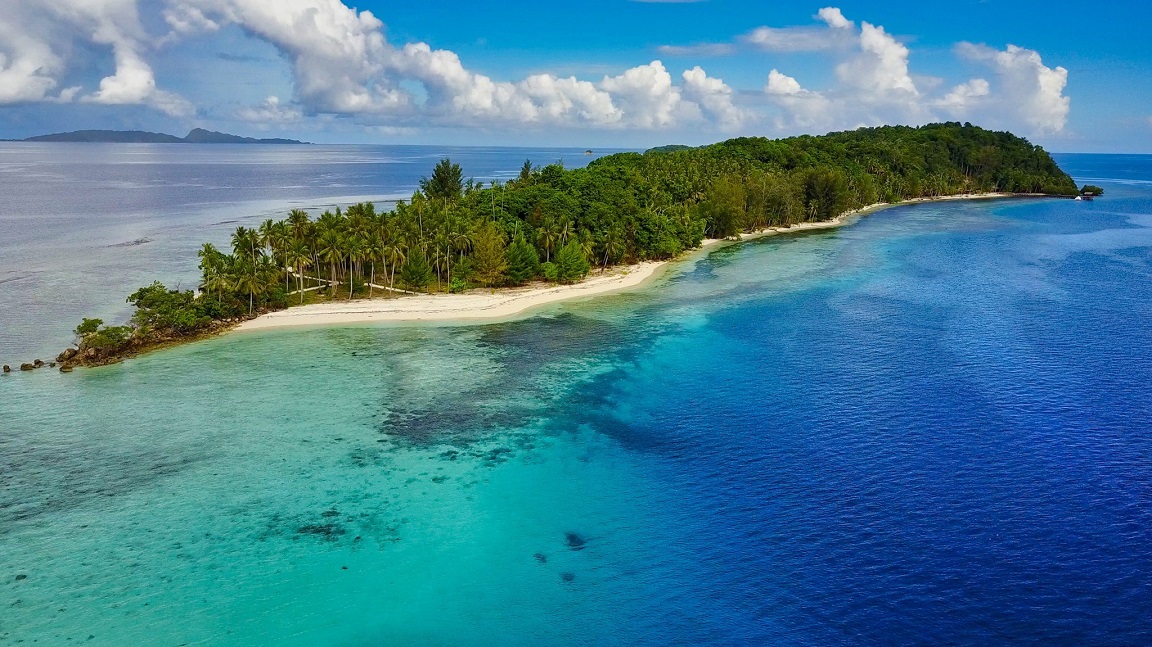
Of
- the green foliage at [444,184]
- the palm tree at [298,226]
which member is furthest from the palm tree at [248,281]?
the green foliage at [444,184]

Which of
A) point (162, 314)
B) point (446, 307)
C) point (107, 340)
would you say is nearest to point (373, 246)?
point (446, 307)

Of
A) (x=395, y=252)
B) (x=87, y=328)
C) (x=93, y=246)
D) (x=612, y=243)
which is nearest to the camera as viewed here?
(x=87, y=328)

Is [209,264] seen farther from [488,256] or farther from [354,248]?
[488,256]

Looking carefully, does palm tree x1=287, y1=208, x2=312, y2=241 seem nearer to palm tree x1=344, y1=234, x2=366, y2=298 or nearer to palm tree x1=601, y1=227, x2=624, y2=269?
palm tree x1=344, y1=234, x2=366, y2=298

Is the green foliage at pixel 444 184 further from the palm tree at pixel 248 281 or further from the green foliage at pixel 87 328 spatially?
the green foliage at pixel 87 328

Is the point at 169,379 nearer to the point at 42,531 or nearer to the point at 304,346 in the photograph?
the point at 304,346

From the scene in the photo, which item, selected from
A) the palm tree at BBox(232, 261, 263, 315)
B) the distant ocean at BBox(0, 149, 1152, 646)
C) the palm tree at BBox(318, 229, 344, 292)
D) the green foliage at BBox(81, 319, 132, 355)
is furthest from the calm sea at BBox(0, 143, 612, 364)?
the palm tree at BBox(318, 229, 344, 292)
